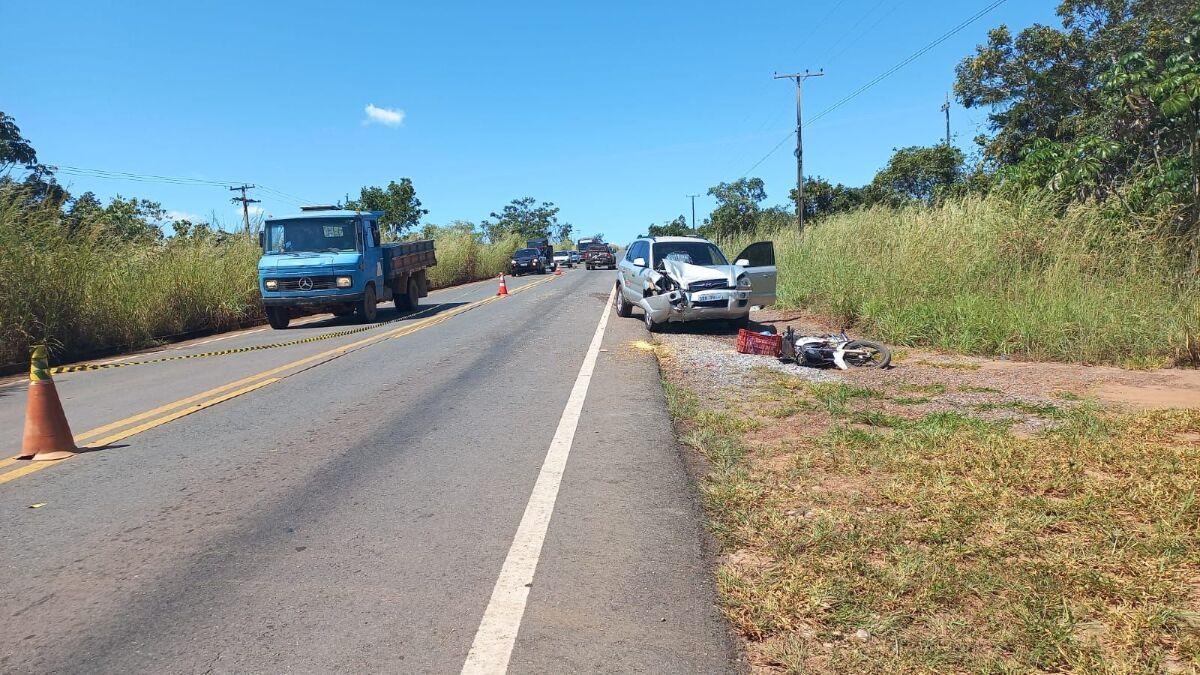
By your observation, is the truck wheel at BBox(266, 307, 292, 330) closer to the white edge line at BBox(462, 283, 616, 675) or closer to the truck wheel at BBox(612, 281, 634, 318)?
the truck wheel at BBox(612, 281, 634, 318)

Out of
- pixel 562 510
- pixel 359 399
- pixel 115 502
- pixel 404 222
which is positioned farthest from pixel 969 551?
pixel 404 222

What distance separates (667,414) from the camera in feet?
23.4

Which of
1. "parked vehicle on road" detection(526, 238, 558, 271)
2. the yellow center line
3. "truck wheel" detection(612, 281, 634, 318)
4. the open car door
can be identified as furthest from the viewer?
"parked vehicle on road" detection(526, 238, 558, 271)

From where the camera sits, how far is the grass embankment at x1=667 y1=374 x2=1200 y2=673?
2.87m

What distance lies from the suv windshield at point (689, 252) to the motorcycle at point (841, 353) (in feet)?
15.1

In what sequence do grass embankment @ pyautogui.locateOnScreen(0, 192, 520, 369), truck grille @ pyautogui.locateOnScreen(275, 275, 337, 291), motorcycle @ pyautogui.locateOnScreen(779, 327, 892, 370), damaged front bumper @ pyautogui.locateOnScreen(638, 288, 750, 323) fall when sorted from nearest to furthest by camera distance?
motorcycle @ pyautogui.locateOnScreen(779, 327, 892, 370) → grass embankment @ pyautogui.locateOnScreen(0, 192, 520, 369) → damaged front bumper @ pyautogui.locateOnScreen(638, 288, 750, 323) → truck grille @ pyautogui.locateOnScreen(275, 275, 337, 291)

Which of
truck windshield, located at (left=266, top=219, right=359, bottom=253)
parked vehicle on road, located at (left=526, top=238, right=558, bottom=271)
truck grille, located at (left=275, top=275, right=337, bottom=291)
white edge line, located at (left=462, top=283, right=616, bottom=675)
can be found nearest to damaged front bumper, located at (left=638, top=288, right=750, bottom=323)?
white edge line, located at (left=462, top=283, right=616, bottom=675)

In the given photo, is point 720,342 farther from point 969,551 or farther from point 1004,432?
point 969,551

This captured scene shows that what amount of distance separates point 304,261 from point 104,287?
12.1 feet

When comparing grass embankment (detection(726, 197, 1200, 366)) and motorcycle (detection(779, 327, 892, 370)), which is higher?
grass embankment (detection(726, 197, 1200, 366))

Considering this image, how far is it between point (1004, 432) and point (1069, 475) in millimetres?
1130

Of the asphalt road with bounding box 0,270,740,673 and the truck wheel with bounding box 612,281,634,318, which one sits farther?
the truck wheel with bounding box 612,281,634,318

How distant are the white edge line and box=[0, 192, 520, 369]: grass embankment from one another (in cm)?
1097

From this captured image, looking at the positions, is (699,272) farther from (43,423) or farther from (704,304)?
(43,423)
